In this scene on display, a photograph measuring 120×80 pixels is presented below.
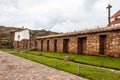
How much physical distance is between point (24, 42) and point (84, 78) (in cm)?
4106

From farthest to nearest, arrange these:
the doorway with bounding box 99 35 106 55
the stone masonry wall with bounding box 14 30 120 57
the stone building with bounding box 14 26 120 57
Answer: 1. the doorway with bounding box 99 35 106 55
2. the stone building with bounding box 14 26 120 57
3. the stone masonry wall with bounding box 14 30 120 57

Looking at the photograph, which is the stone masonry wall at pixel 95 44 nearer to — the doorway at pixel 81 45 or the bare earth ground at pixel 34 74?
the doorway at pixel 81 45

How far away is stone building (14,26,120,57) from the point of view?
1823 cm

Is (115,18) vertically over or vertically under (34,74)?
over

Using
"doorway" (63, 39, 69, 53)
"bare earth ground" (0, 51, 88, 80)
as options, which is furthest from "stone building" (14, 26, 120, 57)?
"bare earth ground" (0, 51, 88, 80)

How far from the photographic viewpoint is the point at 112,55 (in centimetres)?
1838

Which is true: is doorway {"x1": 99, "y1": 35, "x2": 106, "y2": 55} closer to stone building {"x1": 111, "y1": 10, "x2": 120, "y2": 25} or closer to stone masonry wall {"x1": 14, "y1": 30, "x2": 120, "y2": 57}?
stone masonry wall {"x1": 14, "y1": 30, "x2": 120, "y2": 57}

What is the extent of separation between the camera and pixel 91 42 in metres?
21.4

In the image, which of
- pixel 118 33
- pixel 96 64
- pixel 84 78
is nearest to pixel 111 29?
pixel 118 33

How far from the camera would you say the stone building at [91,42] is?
18.2 metres

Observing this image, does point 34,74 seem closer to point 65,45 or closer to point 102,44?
point 102,44

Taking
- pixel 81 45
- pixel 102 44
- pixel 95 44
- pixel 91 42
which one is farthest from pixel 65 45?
pixel 102 44

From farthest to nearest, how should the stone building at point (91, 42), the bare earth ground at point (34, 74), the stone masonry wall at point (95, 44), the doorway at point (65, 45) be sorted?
the doorway at point (65, 45), the stone building at point (91, 42), the stone masonry wall at point (95, 44), the bare earth ground at point (34, 74)

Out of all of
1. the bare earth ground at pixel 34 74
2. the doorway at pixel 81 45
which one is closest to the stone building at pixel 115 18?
the doorway at pixel 81 45
